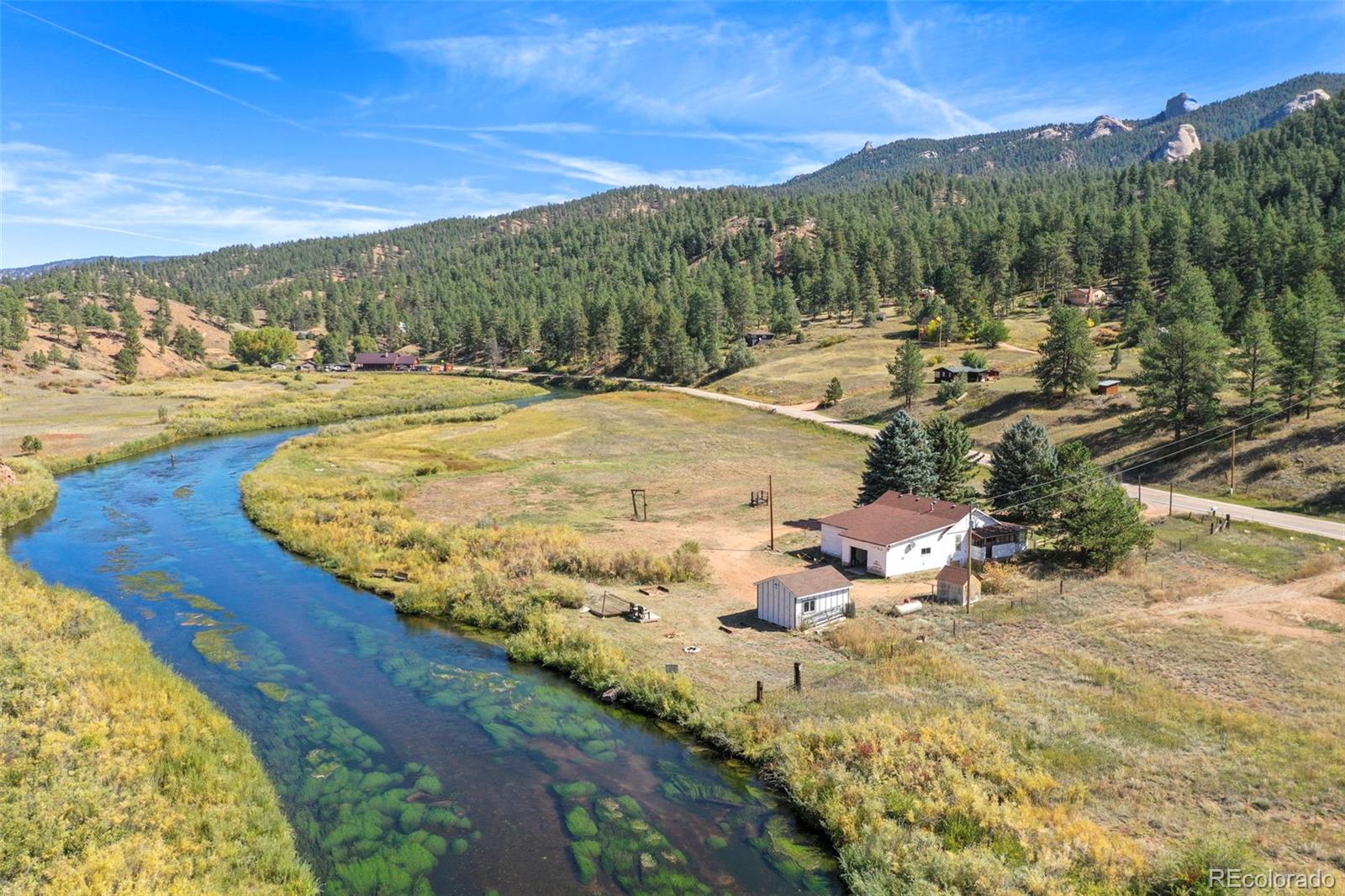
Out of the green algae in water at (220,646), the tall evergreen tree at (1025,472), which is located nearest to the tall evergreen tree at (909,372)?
the tall evergreen tree at (1025,472)

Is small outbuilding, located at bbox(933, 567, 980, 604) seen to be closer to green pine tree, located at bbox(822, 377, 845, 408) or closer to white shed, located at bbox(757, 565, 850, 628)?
white shed, located at bbox(757, 565, 850, 628)

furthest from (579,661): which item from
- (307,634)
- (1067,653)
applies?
(1067,653)

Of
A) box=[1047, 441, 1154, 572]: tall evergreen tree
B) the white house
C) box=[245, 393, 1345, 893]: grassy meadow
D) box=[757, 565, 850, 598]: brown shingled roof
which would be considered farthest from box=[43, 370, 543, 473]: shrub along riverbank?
box=[1047, 441, 1154, 572]: tall evergreen tree

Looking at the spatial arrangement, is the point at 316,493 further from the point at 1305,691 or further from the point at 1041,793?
the point at 1305,691

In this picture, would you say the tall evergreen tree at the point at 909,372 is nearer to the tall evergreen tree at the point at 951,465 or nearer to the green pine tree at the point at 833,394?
the green pine tree at the point at 833,394

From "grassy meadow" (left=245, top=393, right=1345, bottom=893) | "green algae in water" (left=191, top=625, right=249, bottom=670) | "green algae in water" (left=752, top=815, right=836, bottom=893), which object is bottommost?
"green algae in water" (left=752, top=815, right=836, bottom=893)
